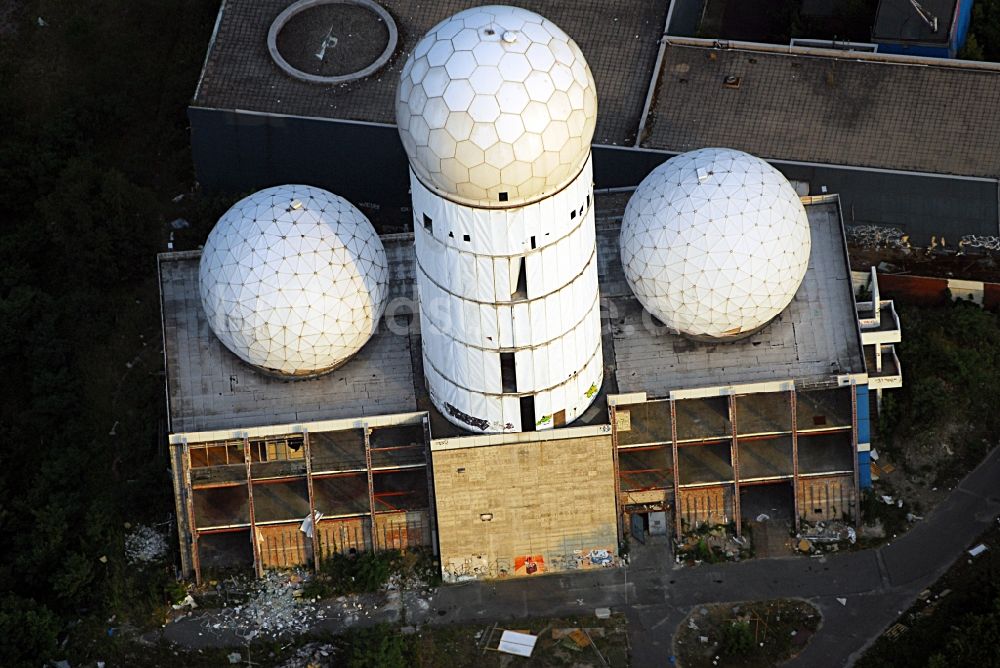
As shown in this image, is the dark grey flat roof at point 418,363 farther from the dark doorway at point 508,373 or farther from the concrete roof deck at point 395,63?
the concrete roof deck at point 395,63

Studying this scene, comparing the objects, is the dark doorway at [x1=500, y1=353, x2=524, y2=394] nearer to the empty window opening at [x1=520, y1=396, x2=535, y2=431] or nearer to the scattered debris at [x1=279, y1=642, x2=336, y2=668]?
the empty window opening at [x1=520, y1=396, x2=535, y2=431]

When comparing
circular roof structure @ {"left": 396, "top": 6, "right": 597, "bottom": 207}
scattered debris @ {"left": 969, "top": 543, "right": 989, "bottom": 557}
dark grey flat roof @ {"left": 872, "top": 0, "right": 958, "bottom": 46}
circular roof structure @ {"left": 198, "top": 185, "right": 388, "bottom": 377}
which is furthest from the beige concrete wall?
dark grey flat roof @ {"left": 872, "top": 0, "right": 958, "bottom": 46}

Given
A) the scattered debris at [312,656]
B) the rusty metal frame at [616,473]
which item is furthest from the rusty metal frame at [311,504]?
the rusty metal frame at [616,473]

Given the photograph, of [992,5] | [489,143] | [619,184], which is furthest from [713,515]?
[992,5]

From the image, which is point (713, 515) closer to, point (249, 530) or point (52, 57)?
point (249, 530)

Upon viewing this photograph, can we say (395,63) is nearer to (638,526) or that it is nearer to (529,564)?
(638,526)

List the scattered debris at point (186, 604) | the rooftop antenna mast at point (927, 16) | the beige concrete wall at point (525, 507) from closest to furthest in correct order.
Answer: the beige concrete wall at point (525, 507), the scattered debris at point (186, 604), the rooftop antenna mast at point (927, 16)

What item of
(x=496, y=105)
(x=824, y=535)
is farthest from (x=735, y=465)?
(x=496, y=105)
